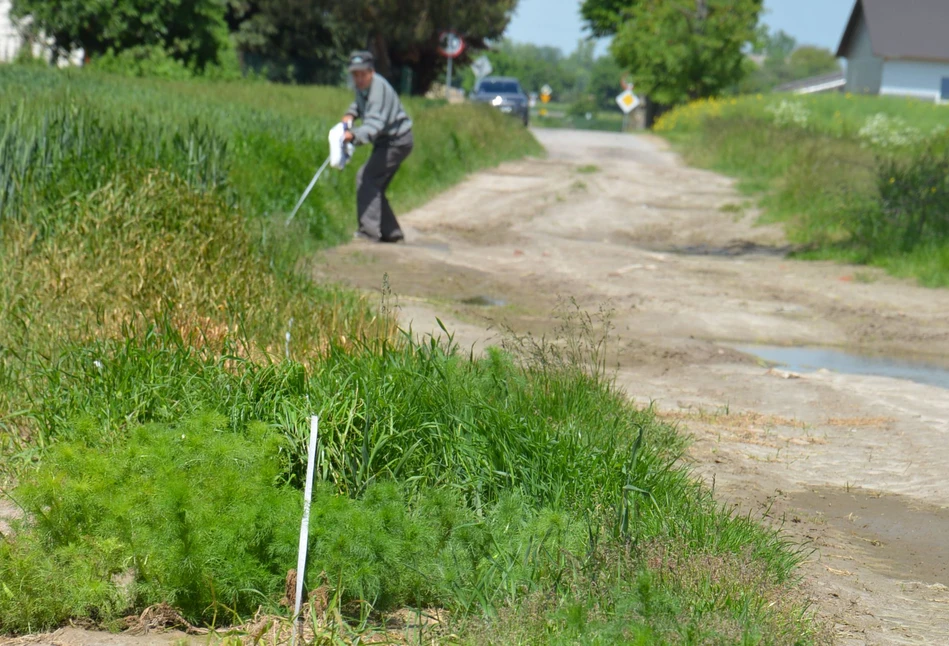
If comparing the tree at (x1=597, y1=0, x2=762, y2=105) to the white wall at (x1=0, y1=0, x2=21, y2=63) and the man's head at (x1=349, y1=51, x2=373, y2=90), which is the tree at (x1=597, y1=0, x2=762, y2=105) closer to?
the white wall at (x1=0, y1=0, x2=21, y2=63)

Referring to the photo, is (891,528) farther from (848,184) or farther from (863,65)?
(863,65)

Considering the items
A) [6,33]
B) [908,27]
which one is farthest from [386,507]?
[908,27]

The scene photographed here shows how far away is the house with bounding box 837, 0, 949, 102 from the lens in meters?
65.6

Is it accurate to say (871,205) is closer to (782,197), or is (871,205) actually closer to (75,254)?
(782,197)

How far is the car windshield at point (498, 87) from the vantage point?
134 feet

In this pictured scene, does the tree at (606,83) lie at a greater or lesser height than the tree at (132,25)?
greater

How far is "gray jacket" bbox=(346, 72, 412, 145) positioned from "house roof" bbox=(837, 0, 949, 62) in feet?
192

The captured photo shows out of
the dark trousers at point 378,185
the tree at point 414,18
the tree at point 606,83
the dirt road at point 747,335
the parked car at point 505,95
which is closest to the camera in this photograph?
the dirt road at point 747,335

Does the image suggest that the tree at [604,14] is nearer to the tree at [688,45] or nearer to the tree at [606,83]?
the tree at [688,45]

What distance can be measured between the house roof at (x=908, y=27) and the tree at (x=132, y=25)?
42.5 m

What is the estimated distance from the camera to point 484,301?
32.5ft

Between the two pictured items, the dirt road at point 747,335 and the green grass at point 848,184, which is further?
the green grass at point 848,184

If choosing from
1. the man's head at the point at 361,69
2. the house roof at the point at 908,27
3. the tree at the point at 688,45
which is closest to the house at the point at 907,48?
the house roof at the point at 908,27

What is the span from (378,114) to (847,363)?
18.9 ft
